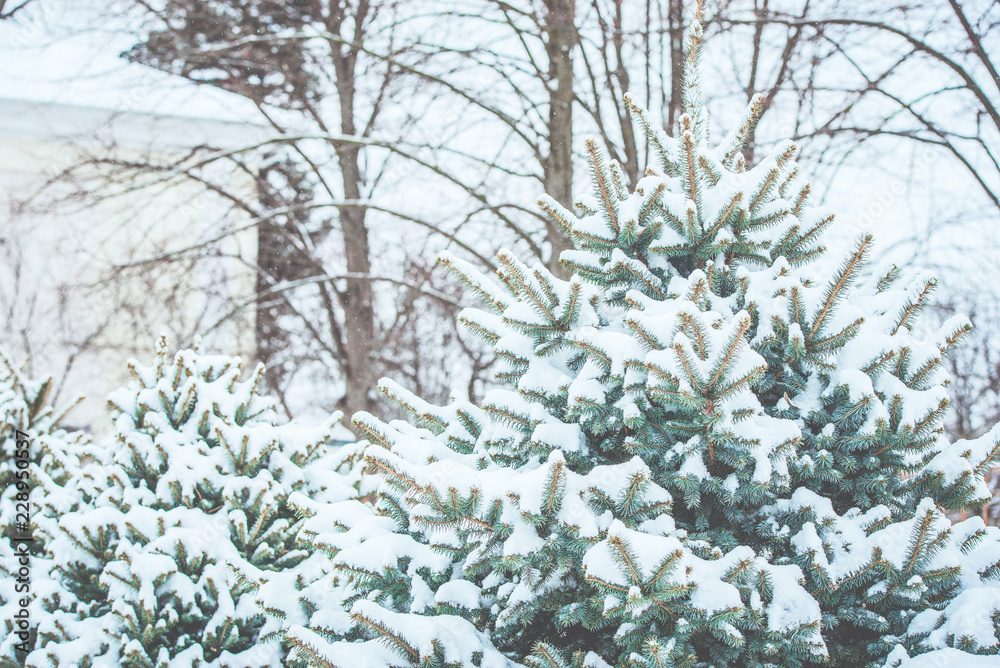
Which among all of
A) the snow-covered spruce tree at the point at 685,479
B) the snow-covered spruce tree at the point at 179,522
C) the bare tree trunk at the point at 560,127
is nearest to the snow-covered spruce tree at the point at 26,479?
the snow-covered spruce tree at the point at 179,522

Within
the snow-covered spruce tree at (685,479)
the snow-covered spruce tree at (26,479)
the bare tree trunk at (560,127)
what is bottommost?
the snow-covered spruce tree at (26,479)

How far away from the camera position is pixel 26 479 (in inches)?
174

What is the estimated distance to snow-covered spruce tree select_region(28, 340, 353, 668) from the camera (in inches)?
127

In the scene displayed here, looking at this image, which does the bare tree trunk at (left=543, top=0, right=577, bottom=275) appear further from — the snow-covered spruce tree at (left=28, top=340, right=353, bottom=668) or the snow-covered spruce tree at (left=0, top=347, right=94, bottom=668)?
the snow-covered spruce tree at (left=0, top=347, right=94, bottom=668)

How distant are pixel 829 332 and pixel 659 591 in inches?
39.2

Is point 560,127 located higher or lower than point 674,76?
lower

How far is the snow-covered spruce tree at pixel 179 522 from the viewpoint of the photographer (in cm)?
322

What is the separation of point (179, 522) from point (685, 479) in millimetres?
2508

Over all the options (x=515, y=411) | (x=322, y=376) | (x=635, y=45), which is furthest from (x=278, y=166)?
(x=515, y=411)

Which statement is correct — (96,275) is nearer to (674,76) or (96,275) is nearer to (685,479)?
(674,76)

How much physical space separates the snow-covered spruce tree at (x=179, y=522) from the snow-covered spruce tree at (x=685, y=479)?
86cm

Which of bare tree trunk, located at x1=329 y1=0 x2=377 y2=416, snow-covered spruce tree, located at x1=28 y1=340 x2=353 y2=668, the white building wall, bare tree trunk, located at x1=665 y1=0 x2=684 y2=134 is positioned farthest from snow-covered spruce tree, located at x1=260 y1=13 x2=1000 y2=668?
the white building wall

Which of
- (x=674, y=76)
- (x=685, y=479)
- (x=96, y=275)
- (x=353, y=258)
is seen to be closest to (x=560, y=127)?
(x=674, y=76)

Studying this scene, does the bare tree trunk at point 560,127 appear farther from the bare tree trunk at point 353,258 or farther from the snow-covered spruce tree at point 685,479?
the snow-covered spruce tree at point 685,479
